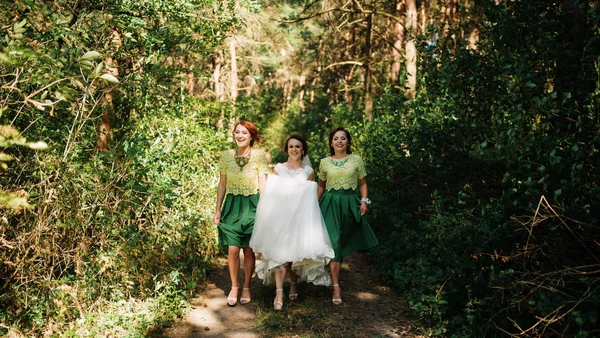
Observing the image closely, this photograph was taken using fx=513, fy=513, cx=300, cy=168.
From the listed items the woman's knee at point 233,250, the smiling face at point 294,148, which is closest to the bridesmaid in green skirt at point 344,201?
the smiling face at point 294,148

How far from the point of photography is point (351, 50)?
70.8 feet

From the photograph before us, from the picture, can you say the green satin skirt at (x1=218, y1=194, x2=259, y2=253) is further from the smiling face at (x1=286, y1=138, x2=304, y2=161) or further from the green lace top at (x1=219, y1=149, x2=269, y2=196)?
the smiling face at (x1=286, y1=138, x2=304, y2=161)

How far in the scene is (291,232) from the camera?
6246mm

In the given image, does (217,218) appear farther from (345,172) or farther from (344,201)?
(345,172)

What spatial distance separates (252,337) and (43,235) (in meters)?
2.32

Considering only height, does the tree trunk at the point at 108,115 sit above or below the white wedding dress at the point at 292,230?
above

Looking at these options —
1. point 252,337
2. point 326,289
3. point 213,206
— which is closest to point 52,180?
point 252,337

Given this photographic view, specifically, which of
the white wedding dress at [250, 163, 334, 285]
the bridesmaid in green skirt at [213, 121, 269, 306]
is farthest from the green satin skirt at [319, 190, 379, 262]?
the bridesmaid in green skirt at [213, 121, 269, 306]

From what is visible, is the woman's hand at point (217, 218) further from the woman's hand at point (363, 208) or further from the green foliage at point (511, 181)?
the green foliage at point (511, 181)

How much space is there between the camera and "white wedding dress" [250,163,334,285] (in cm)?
617

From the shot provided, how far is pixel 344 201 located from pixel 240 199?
135 cm

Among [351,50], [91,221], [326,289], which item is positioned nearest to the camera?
[91,221]

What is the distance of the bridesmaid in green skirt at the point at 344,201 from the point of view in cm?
662

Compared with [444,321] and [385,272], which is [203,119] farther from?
[444,321]
